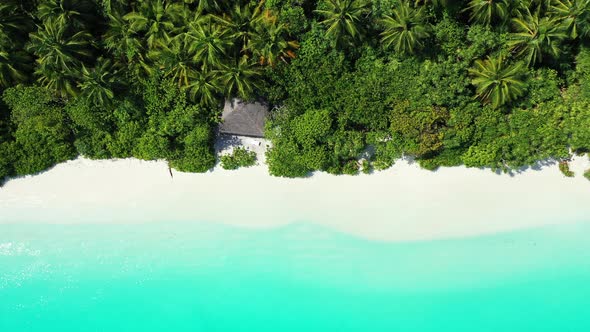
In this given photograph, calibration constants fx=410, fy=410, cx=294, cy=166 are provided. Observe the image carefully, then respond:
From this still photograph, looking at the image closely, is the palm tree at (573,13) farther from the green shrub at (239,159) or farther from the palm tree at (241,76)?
the green shrub at (239,159)

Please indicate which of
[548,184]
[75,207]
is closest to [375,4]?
[548,184]

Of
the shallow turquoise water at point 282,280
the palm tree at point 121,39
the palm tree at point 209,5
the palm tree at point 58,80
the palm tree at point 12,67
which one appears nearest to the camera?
the palm tree at point 209,5

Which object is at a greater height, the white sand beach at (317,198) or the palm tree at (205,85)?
the palm tree at (205,85)

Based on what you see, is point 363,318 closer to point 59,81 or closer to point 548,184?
point 548,184

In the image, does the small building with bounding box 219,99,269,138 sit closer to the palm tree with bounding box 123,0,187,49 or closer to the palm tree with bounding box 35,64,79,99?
the palm tree with bounding box 123,0,187,49

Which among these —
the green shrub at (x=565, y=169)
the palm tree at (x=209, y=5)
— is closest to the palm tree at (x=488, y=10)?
the green shrub at (x=565, y=169)

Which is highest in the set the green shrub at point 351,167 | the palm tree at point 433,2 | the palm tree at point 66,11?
the palm tree at point 433,2
